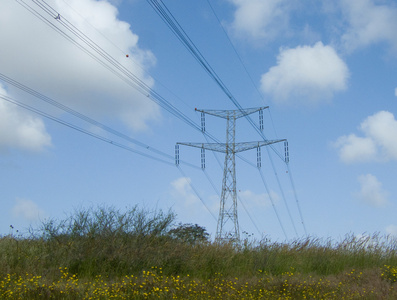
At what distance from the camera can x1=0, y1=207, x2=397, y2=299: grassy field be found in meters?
12.3

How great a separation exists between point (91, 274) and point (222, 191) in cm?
1430

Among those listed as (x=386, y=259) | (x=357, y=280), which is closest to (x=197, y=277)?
(x=357, y=280)

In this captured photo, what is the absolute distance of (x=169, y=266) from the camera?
15.3 metres

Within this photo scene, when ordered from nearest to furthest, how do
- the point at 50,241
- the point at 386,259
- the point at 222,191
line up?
the point at 50,241
the point at 386,259
the point at 222,191

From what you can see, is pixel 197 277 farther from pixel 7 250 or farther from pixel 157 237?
pixel 7 250

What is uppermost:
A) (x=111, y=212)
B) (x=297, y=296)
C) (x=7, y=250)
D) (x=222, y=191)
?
(x=222, y=191)

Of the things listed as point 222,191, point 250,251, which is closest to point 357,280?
point 250,251

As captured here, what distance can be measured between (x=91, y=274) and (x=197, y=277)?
328 centimetres

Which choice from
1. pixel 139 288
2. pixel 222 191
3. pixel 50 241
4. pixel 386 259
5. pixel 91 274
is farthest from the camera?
pixel 222 191

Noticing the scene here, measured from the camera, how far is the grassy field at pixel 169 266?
1234cm

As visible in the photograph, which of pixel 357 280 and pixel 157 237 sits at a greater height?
pixel 157 237

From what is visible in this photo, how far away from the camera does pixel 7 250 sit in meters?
15.5

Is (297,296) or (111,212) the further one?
(111,212)

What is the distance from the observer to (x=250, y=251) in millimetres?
17531
